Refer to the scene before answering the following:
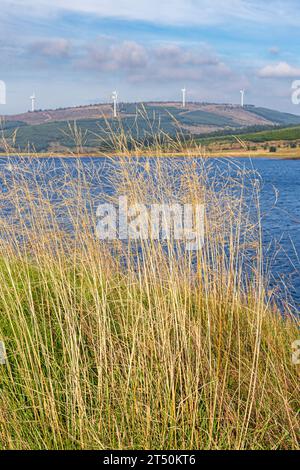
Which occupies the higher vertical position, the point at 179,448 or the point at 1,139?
the point at 1,139

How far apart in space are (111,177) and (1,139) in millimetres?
1317

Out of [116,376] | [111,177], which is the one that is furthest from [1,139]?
[116,376]

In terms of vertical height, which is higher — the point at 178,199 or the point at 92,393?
the point at 178,199

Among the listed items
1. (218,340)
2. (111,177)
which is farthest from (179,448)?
(111,177)

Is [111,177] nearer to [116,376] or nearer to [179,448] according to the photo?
[116,376]

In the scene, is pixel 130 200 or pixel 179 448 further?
pixel 130 200

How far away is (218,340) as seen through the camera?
3.73m

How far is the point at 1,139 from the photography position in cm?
510

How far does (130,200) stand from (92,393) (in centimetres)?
168
